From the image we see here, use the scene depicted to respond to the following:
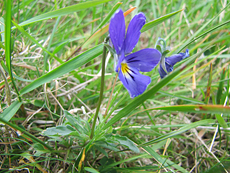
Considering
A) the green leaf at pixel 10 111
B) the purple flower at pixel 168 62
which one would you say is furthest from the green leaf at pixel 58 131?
the purple flower at pixel 168 62

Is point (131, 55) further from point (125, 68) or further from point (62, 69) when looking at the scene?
point (62, 69)

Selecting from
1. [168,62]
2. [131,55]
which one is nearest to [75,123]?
[131,55]

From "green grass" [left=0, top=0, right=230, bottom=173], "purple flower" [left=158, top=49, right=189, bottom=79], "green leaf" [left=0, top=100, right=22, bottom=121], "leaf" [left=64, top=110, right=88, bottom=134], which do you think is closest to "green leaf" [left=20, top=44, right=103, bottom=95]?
"green grass" [left=0, top=0, right=230, bottom=173]

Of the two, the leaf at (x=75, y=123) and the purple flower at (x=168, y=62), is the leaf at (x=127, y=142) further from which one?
the purple flower at (x=168, y=62)

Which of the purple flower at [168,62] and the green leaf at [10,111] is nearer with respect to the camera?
the purple flower at [168,62]

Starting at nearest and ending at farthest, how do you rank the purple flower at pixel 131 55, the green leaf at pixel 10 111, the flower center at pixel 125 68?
the purple flower at pixel 131 55
the flower center at pixel 125 68
the green leaf at pixel 10 111

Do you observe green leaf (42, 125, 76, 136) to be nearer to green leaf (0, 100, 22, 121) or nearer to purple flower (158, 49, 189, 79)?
green leaf (0, 100, 22, 121)
